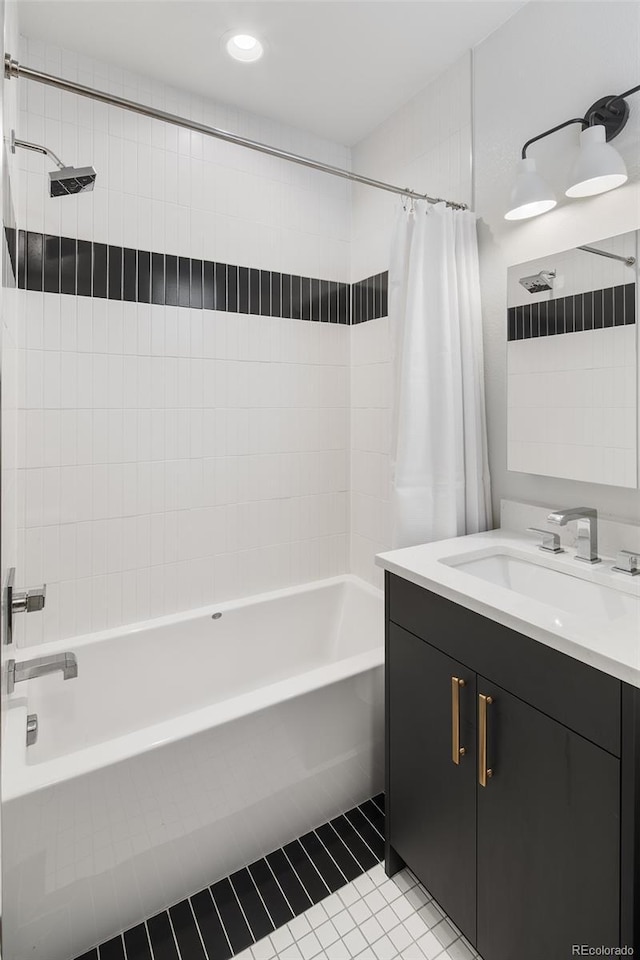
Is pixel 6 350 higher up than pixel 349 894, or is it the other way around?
pixel 6 350

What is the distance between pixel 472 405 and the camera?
1.83 m

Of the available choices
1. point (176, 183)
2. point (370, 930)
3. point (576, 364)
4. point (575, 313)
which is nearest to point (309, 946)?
point (370, 930)

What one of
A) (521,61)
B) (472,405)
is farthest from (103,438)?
(521,61)

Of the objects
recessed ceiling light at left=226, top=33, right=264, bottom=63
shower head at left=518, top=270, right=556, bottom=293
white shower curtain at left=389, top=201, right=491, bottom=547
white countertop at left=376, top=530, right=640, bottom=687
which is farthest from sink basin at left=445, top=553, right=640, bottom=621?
recessed ceiling light at left=226, top=33, right=264, bottom=63

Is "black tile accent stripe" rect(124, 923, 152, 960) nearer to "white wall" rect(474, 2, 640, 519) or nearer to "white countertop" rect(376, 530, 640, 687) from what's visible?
"white countertop" rect(376, 530, 640, 687)

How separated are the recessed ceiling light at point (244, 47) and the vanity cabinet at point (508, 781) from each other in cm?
188

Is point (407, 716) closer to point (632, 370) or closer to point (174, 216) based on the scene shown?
point (632, 370)

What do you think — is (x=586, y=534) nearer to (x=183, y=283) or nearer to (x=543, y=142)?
(x=543, y=142)

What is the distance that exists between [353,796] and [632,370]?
1641 millimetres

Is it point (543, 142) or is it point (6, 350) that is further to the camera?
point (543, 142)

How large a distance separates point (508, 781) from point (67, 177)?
1.91m

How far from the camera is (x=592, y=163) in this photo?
4.46ft

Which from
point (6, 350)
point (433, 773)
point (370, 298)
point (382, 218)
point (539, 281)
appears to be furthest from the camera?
point (370, 298)

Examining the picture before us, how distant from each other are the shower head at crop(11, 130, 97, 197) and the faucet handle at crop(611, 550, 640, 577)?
178 centimetres
